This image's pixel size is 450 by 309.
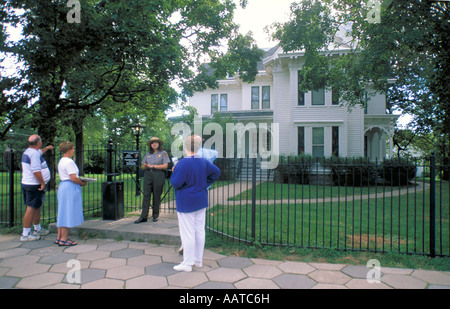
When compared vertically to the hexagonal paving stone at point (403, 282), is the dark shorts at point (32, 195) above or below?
above

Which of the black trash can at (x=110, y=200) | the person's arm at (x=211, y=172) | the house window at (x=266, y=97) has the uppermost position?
the house window at (x=266, y=97)

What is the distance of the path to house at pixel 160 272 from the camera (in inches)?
136

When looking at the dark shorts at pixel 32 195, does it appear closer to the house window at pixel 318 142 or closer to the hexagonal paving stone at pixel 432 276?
the hexagonal paving stone at pixel 432 276

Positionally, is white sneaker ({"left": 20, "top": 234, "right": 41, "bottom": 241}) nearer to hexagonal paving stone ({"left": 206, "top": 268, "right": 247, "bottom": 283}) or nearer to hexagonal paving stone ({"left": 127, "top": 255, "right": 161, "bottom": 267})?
hexagonal paving stone ({"left": 127, "top": 255, "right": 161, "bottom": 267})

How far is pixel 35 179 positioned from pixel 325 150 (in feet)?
51.6

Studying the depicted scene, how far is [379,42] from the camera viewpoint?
9.88 m

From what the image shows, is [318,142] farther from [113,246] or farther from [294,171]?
[113,246]

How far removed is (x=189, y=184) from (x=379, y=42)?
9.53 metres

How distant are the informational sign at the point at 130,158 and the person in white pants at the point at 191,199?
3.70 meters

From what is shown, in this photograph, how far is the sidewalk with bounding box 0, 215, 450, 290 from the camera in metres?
3.45

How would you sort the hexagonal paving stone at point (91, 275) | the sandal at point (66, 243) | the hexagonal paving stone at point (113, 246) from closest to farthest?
1. the hexagonal paving stone at point (91, 275)
2. the hexagonal paving stone at point (113, 246)
3. the sandal at point (66, 243)

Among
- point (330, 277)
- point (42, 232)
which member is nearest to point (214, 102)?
point (42, 232)

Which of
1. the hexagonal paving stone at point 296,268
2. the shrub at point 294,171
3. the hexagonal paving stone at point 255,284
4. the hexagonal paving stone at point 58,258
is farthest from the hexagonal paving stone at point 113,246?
the shrub at point 294,171
